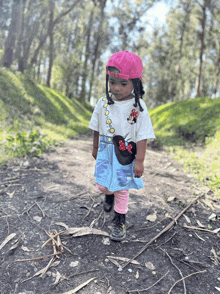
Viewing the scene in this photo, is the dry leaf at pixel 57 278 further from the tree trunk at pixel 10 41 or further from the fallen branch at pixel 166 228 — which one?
the tree trunk at pixel 10 41

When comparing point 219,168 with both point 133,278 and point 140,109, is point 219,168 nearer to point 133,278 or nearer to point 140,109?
point 140,109

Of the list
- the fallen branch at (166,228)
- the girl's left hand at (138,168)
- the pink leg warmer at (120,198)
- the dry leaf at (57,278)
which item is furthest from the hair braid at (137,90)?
the dry leaf at (57,278)

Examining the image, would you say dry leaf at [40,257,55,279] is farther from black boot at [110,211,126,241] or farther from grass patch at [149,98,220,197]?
grass patch at [149,98,220,197]

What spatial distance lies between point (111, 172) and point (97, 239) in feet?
2.54

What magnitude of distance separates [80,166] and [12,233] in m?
2.70

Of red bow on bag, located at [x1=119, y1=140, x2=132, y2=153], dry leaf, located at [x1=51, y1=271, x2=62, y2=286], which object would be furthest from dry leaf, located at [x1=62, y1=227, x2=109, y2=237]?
red bow on bag, located at [x1=119, y1=140, x2=132, y2=153]

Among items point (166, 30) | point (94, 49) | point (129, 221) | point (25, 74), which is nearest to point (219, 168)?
point (129, 221)

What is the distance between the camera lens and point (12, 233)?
2.57m

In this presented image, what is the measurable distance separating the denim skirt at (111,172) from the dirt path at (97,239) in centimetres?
65

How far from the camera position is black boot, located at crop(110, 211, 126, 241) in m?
2.58

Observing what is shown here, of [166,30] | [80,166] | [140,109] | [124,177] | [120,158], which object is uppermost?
[166,30]

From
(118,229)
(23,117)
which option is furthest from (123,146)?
(23,117)

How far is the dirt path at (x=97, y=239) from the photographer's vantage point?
6.52 feet

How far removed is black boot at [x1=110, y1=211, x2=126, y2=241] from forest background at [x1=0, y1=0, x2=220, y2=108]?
456 inches
